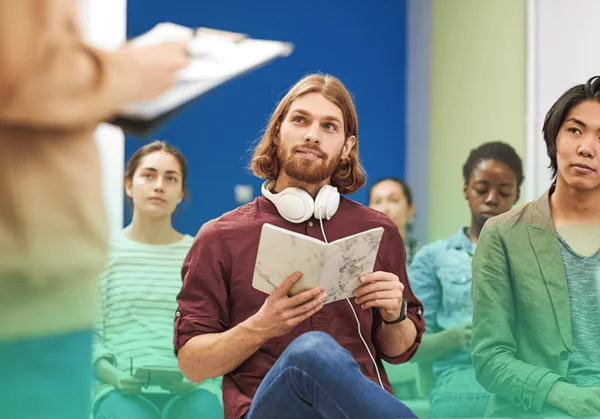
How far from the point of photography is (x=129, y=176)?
2.95 meters

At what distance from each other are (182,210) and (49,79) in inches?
45.2

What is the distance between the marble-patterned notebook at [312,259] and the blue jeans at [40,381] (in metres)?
0.54

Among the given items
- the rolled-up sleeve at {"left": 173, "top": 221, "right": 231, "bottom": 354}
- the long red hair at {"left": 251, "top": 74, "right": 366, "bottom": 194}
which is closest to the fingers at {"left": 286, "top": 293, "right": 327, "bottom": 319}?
the rolled-up sleeve at {"left": 173, "top": 221, "right": 231, "bottom": 354}

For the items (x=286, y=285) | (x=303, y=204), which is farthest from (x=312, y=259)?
(x=303, y=204)

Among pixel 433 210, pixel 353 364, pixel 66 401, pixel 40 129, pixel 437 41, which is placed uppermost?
pixel 437 41

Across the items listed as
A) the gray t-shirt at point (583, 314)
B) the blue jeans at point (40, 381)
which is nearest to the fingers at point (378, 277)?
the blue jeans at point (40, 381)

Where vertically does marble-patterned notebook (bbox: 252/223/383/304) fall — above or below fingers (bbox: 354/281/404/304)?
above

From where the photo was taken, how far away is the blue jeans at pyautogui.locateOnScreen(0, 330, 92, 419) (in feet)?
7.02

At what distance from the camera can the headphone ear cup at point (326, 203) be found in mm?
2400

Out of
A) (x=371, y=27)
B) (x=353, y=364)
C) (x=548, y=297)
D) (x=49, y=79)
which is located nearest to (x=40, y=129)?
(x=49, y=79)

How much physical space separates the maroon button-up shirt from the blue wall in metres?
0.63

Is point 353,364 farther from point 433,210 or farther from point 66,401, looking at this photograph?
point 433,210

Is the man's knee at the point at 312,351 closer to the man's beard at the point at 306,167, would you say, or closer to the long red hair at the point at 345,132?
the man's beard at the point at 306,167

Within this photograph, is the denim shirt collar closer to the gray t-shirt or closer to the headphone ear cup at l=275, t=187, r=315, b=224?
the gray t-shirt
